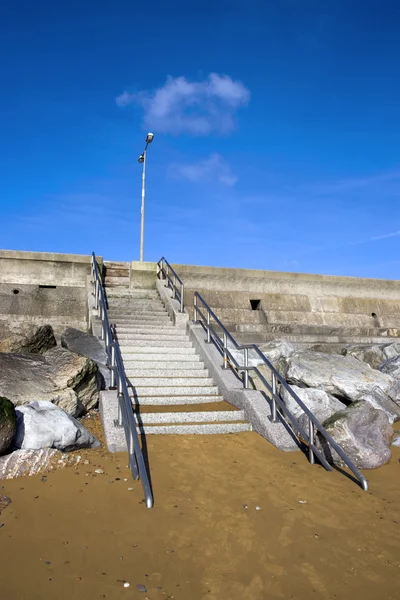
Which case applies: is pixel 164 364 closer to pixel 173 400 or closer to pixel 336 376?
pixel 173 400

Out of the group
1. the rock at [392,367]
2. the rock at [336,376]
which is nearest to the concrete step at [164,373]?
the rock at [336,376]

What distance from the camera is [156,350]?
329 inches

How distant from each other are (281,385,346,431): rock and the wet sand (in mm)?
1851

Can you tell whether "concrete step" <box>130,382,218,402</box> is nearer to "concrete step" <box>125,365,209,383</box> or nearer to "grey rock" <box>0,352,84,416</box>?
"concrete step" <box>125,365,209,383</box>

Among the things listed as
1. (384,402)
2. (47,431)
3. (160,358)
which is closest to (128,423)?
(47,431)

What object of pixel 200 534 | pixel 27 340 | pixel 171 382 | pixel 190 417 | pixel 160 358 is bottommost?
pixel 200 534

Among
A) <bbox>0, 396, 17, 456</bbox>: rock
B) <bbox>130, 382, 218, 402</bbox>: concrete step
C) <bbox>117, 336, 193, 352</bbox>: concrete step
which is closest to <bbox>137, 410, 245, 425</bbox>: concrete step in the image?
<bbox>130, 382, 218, 402</bbox>: concrete step

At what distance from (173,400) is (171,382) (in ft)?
2.18

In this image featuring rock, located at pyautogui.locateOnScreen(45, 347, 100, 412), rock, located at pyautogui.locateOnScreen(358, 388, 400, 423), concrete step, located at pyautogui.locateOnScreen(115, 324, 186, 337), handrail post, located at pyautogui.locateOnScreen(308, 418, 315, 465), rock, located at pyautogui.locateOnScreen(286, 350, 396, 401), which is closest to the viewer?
handrail post, located at pyautogui.locateOnScreen(308, 418, 315, 465)

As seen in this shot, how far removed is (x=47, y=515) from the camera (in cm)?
353

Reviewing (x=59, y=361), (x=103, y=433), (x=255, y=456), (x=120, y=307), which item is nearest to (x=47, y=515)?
(x=103, y=433)

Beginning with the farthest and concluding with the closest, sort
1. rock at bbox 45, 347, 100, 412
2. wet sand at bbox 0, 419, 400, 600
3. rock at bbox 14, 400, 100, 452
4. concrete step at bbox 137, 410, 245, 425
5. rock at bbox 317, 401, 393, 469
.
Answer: rock at bbox 45, 347, 100, 412
concrete step at bbox 137, 410, 245, 425
rock at bbox 317, 401, 393, 469
rock at bbox 14, 400, 100, 452
wet sand at bbox 0, 419, 400, 600

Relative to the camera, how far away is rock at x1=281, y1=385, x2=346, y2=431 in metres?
6.78

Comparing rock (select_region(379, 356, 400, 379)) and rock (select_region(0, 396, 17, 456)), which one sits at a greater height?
rock (select_region(379, 356, 400, 379))
